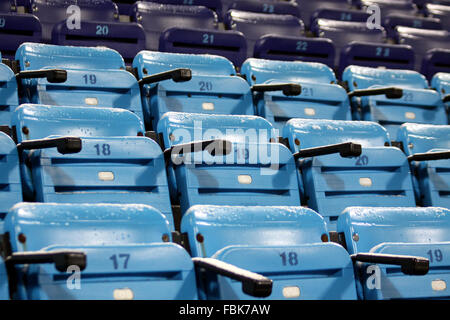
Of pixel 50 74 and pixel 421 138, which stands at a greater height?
pixel 50 74

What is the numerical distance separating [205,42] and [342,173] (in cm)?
51

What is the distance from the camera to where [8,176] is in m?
0.83

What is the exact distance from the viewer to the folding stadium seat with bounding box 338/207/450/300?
780 mm

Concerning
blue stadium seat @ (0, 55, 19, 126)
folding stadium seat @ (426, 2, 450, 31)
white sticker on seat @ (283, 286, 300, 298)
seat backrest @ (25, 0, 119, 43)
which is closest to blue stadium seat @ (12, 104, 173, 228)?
blue stadium seat @ (0, 55, 19, 126)

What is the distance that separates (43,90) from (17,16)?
292mm

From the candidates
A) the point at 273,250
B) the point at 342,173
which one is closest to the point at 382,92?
the point at 342,173

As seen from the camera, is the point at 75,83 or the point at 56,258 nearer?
the point at 56,258

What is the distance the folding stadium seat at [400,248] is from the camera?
78 cm

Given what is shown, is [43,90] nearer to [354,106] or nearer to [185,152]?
[185,152]

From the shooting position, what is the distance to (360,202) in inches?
40.9

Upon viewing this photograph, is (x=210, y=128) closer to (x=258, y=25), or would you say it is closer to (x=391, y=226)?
(x=391, y=226)

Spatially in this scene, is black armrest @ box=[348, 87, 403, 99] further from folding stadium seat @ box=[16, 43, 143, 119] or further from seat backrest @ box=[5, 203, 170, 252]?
seat backrest @ box=[5, 203, 170, 252]

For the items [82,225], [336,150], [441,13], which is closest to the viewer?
[82,225]

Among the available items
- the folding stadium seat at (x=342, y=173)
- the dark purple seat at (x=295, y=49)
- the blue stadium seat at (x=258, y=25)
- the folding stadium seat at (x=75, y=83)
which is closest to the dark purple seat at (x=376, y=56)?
the dark purple seat at (x=295, y=49)
